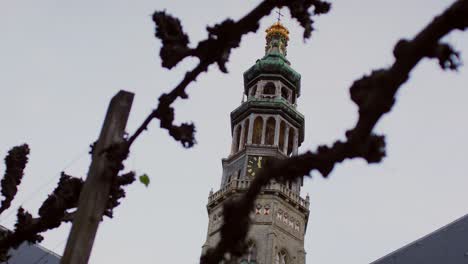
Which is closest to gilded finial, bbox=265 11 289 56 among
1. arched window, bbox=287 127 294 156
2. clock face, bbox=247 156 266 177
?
arched window, bbox=287 127 294 156

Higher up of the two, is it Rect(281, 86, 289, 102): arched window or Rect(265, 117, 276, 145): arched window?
Rect(281, 86, 289, 102): arched window

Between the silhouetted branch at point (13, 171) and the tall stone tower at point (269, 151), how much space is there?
3774 cm

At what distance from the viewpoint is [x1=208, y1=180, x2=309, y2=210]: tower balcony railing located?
5025cm

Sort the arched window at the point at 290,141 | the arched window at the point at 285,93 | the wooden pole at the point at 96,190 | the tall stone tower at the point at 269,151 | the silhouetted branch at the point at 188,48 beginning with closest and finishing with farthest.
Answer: the wooden pole at the point at 96,190, the silhouetted branch at the point at 188,48, the tall stone tower at the point at 269,151, the arched window at the point at 290,141, the arched window at the point at 285,93

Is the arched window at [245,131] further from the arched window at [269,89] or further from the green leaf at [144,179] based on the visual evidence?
the green leaf at [144,179]

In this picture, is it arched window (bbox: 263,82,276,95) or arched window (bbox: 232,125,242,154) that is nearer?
arched window (bbox: 232,125,242,154)

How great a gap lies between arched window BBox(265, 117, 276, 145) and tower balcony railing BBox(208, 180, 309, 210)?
20.5 ft

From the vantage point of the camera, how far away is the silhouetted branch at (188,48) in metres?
4.54

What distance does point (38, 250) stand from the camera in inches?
670

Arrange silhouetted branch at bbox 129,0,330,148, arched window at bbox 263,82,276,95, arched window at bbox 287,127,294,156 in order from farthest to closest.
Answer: arched window at bbox 263,82,276,95
arched window at bbox 287,127,294,156
silhouetted branch at bbox 129,0,330,148

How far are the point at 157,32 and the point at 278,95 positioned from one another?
178 feet

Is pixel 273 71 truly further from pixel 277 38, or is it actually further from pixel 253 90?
pixel 277 38

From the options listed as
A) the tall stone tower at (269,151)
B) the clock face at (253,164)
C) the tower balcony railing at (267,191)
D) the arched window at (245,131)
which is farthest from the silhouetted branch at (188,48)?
the arched window at (245,131)

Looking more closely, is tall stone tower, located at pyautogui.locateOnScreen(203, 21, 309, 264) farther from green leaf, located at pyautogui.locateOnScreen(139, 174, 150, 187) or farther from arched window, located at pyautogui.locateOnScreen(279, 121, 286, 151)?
green leaf, located at pyautogui.locateOnScreen(139, 174, 150, 187)
